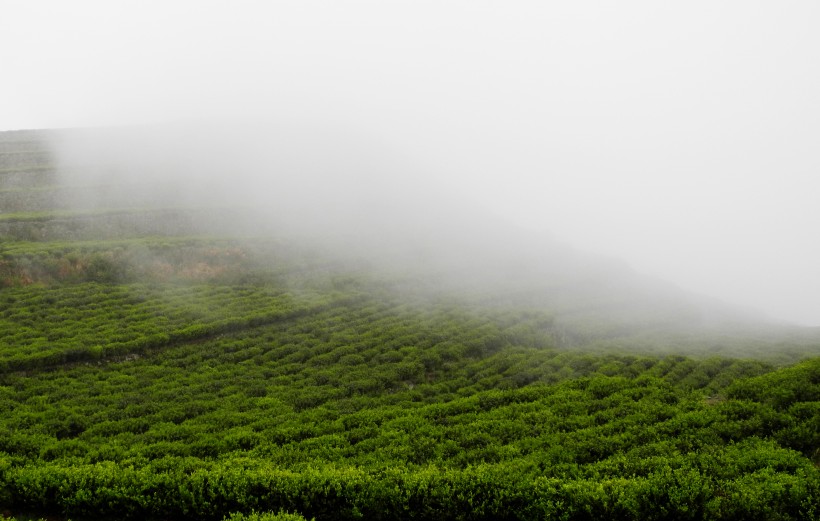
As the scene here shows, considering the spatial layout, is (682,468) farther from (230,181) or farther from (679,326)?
(230,181)

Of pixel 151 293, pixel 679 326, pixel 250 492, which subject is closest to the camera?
pixel 250 492

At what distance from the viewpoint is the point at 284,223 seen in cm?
6919

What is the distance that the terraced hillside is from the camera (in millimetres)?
15305

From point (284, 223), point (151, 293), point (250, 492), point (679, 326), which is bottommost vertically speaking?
point (679, 326)

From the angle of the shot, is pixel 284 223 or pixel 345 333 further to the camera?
pixel 284 223

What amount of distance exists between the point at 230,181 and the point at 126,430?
65.9m

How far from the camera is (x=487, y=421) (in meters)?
21.9

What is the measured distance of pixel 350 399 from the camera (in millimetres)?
25938

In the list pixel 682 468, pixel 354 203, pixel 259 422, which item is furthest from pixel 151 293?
pixel 354 203

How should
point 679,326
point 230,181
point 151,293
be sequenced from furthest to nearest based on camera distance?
point 230,181
point 679,326
point 151,293

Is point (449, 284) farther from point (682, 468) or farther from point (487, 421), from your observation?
point (682, 468)

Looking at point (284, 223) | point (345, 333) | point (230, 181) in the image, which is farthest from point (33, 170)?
point (345, 333)

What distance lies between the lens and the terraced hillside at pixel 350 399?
1530 centimetres

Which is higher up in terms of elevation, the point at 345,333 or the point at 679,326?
the point at 345,333
